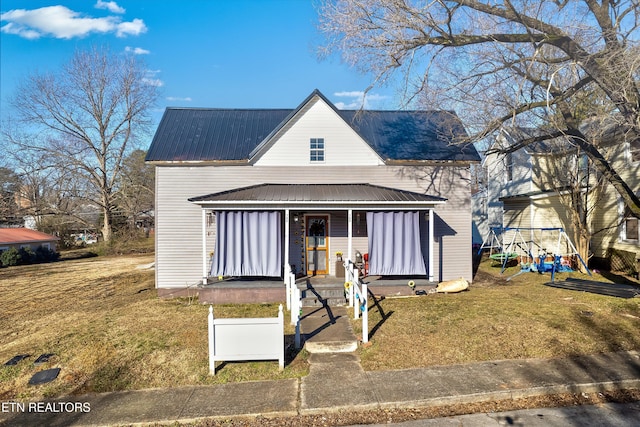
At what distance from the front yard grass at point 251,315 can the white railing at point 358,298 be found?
0.34 m

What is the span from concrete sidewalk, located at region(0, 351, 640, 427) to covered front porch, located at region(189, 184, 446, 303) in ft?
17.1

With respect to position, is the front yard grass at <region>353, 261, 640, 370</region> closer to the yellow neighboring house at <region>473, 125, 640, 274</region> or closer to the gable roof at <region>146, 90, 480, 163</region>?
the yellow neighboring house at <region>473, 125, 640, 274</region>

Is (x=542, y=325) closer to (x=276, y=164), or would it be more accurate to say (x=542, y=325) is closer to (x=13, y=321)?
(x=276, y=164)

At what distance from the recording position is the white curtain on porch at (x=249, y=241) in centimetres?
1172

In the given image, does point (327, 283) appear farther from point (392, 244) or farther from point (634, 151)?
point (634, 151)

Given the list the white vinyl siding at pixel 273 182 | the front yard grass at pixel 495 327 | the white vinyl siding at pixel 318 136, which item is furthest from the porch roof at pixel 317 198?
the front yard grass at pixel 495 327

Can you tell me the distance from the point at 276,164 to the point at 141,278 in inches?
342

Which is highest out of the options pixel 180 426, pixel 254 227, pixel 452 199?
pixel 452 199

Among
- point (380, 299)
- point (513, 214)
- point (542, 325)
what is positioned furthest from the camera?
point (513, 214)

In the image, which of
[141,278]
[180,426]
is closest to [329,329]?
[180,426]

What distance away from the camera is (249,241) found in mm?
11781

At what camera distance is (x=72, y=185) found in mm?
31500

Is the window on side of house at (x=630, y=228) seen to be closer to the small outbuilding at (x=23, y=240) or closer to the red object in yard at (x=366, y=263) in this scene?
the red object in yard at (x=366, y=263)

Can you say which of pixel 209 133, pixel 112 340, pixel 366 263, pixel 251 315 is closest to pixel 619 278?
pixel 366 263
